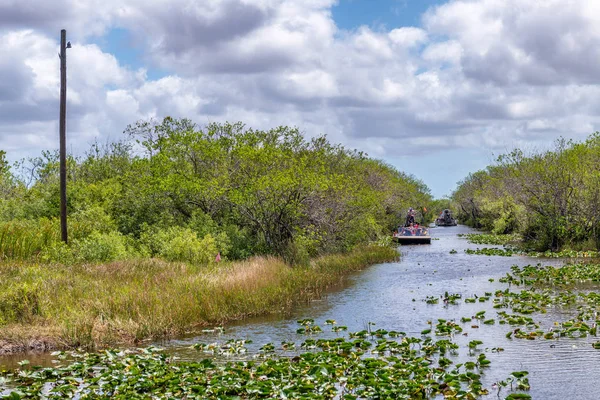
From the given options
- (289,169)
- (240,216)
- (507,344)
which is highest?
(289,169)

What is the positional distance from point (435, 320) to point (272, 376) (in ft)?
30.4

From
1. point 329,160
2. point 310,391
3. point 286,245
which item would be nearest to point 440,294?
point 286,245

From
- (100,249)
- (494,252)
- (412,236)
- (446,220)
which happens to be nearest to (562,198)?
(494,252)

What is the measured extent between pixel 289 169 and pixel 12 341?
18.7 m

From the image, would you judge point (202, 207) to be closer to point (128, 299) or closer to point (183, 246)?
point (183, 246)

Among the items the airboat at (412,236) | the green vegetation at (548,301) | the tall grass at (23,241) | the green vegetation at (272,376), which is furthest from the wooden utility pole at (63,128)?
the airboat at (412,236)

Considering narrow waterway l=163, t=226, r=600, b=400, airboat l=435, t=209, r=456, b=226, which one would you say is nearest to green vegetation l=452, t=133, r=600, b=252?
narrow waterway l=163, t=226, r=600, b=400

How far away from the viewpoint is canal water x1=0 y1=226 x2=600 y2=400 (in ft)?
45.8

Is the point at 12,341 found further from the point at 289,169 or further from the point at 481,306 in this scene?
the point at 289,169

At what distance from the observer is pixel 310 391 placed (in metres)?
12.1

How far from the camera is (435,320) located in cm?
2092

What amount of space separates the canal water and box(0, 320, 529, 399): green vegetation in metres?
0.82

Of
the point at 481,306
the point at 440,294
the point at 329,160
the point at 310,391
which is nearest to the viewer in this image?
the point at 310,391

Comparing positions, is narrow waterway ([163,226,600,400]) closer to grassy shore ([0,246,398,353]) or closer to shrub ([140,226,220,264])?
grassy shore ([0,246,398,353])
